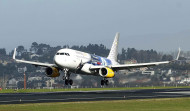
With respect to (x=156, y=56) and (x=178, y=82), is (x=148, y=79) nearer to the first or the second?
(x=178, y=82)

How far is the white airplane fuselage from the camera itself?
243 ft

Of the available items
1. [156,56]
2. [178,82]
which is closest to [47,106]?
[178,82]

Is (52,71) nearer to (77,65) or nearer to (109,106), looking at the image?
(77,65)

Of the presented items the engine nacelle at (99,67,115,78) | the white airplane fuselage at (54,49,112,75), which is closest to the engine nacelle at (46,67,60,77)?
the white airplane fuselage at (54,49,112,75)

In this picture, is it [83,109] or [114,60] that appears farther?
[114,60]

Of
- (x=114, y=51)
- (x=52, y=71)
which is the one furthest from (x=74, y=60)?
(x=114, y=51)

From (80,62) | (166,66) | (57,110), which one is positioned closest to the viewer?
(57,110)

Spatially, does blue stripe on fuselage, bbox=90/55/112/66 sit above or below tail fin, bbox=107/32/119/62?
below

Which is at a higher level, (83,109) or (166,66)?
(166,66)

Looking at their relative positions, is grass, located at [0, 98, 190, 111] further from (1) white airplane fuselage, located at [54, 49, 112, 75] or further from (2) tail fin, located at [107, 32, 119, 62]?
(2) tail fin, located at [107, 32, 119, 62]

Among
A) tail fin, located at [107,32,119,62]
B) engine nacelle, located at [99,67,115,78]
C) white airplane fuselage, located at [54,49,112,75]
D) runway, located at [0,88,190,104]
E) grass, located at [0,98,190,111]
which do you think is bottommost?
grass, located at [0,98,190,111]

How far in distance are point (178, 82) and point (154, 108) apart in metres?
91.5

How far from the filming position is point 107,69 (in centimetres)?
8000

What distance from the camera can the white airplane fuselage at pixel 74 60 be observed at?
7412 centimetres
